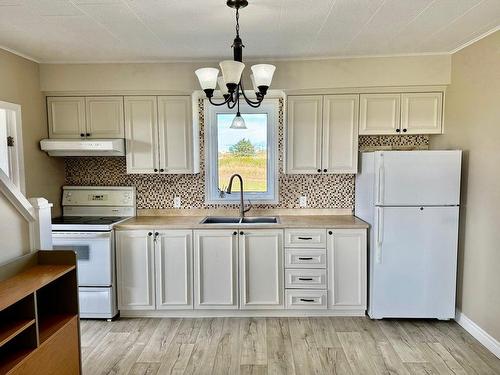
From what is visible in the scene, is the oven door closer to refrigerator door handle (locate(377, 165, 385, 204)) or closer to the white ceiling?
the white ceiling

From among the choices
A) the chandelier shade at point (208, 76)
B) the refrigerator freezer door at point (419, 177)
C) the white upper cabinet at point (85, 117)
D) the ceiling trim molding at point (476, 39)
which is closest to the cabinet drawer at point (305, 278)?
the refrigerator freezer door at point (419, 177)

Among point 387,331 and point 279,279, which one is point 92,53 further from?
point 387,331

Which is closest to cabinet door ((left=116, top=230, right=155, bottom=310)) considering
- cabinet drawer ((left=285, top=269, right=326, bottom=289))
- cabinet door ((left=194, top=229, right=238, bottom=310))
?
cabinet door ((left=194, top=229, right=238, bottom=310))

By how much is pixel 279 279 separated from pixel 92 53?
2.65 metres

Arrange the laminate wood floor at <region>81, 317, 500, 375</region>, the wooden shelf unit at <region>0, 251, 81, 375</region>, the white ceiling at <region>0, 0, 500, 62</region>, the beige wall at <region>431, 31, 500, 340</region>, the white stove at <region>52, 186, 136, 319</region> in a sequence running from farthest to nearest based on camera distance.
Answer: the white stove at <region>52, 186, 136, 319</region>
the beige wall at <region>431, 31, 500, 340</region>
the laminate wood floor at <region>81, 317, 500, 375</region>
the white ceiling at <region>0, 0, 500, 62</region>
the wooden shelf unit at <region>0, 251, 81, 375</region>

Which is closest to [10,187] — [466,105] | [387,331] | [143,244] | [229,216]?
[143,244]

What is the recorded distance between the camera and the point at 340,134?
327cm

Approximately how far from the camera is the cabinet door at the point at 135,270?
3.12 metres

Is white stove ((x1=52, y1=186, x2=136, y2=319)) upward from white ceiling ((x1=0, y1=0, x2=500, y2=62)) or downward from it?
downward

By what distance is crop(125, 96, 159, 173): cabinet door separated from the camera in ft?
10.9

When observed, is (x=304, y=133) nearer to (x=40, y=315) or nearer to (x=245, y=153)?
(x=245, y=153)

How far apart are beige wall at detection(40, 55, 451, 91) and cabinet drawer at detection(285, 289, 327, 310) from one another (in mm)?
1921

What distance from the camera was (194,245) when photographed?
3113 mm

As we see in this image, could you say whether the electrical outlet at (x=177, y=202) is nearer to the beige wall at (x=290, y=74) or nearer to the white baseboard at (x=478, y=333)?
the beige wall at (x=290, y=74)
